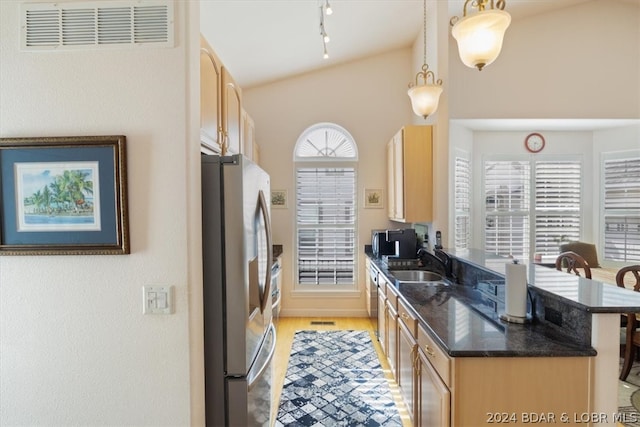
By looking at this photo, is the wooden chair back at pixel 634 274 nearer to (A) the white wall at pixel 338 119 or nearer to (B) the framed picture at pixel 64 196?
(A) the white wall at pixel 338 119

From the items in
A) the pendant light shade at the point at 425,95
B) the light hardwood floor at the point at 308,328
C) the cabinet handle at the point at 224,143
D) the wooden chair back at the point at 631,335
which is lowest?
the light hardwood floor at the point at 308,328

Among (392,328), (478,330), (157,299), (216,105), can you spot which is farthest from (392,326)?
(216,105)

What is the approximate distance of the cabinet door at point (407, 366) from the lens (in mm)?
1988

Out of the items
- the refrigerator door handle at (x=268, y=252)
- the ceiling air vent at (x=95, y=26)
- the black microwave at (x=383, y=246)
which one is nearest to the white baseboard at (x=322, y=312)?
the black microwave at (x=383, y=246)

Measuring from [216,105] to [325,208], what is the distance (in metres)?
2.72

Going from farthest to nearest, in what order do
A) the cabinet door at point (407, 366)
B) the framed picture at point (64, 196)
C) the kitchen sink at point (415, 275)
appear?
1. the kitchen sink at point (415, 275)
2. the cabinet door at point (407, 366)
3. the framed picture at point (64, 196)

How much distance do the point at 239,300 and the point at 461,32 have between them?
185 cm

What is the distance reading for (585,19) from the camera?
3.98m

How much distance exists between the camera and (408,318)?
7.09ft

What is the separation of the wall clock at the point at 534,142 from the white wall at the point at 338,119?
1824 millimetres

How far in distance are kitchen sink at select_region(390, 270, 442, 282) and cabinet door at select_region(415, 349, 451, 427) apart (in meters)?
1.31

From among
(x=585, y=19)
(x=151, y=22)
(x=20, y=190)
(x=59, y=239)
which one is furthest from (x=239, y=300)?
(x=585, y=19)

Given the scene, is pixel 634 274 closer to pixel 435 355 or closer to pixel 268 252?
pixel 435 355

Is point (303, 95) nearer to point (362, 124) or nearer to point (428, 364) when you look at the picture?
point (362, 124)
